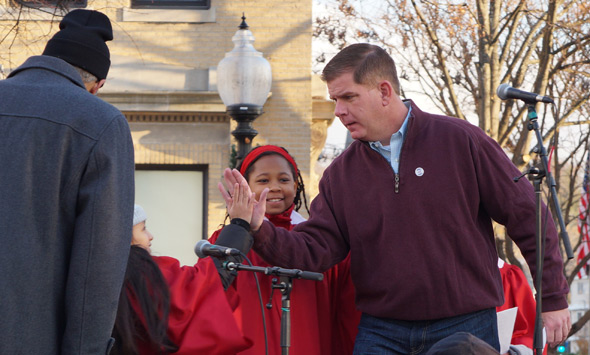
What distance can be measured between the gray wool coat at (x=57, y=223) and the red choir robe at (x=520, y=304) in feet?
8.69

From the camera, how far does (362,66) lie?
15.0 ft

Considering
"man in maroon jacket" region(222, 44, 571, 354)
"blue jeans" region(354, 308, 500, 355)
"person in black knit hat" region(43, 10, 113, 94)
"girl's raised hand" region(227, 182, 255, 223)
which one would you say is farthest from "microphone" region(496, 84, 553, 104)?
"person in black knit hat" region(43, 10, 113, 94)

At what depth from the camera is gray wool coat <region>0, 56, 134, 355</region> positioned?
3051 millimetres

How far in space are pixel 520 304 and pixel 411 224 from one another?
3.84ft

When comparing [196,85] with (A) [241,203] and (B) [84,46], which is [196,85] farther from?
(B) [84,46]

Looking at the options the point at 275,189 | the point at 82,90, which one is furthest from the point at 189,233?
the point at 82,90

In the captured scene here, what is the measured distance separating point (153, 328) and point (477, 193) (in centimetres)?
164

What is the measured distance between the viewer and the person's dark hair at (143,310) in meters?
3.71

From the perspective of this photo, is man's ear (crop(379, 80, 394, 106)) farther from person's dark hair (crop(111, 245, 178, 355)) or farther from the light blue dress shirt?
person's dark hair (crop(111, 245, 178, 355))

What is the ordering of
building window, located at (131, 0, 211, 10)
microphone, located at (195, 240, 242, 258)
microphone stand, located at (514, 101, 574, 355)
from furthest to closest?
1. building window, located at (131, 0, 211, 10)
2. microphone stand, located at (514, 101, 574, 355)
3. microphone, located at (195, 240, 242, 258)

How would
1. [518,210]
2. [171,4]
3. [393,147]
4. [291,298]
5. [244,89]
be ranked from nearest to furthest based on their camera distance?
[518,210], [393,147], [291,298], [244,89], [171,4]

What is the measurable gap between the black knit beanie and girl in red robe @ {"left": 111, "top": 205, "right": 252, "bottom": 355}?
894mm

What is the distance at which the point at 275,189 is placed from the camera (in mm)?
5234

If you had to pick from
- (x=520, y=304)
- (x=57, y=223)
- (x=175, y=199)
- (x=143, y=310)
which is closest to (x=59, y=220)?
(x=57, y=223)
